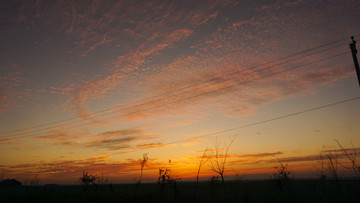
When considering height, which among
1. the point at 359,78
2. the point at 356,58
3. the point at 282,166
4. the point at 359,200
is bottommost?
the point at 359,200

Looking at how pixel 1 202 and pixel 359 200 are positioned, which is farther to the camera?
pixel 1 202

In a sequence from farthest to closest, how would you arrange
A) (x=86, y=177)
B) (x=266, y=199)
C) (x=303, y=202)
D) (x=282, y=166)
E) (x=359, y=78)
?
1. (x=86, y=177)
2. (x=282, y=166)
3. (x=266, y=199)
4. (x=303, y=202)
5. (x=359, y=78)

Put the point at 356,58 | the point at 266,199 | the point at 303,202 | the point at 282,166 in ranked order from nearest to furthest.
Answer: the point at 356,58 → the point at 303,202 → the point at 266,199 → the point at 282,166

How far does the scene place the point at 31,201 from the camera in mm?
27578

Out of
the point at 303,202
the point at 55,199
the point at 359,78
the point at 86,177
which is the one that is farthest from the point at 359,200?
the point at 86,177

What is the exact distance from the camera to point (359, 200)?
84.5 ft

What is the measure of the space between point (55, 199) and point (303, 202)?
1077 inches

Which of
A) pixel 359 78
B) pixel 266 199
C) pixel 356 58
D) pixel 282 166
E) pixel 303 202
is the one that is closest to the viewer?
pixel 359 78

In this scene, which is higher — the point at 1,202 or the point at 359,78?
the point at 359,78

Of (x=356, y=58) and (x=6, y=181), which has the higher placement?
(x=356, y=58)

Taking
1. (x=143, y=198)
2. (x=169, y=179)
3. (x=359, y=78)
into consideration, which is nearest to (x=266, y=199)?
(x=143, y=198)

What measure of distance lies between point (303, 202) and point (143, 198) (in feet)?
55.7

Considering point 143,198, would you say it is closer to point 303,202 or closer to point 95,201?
point 95,201

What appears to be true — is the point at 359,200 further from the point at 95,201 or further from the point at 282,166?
the point at 282,166
